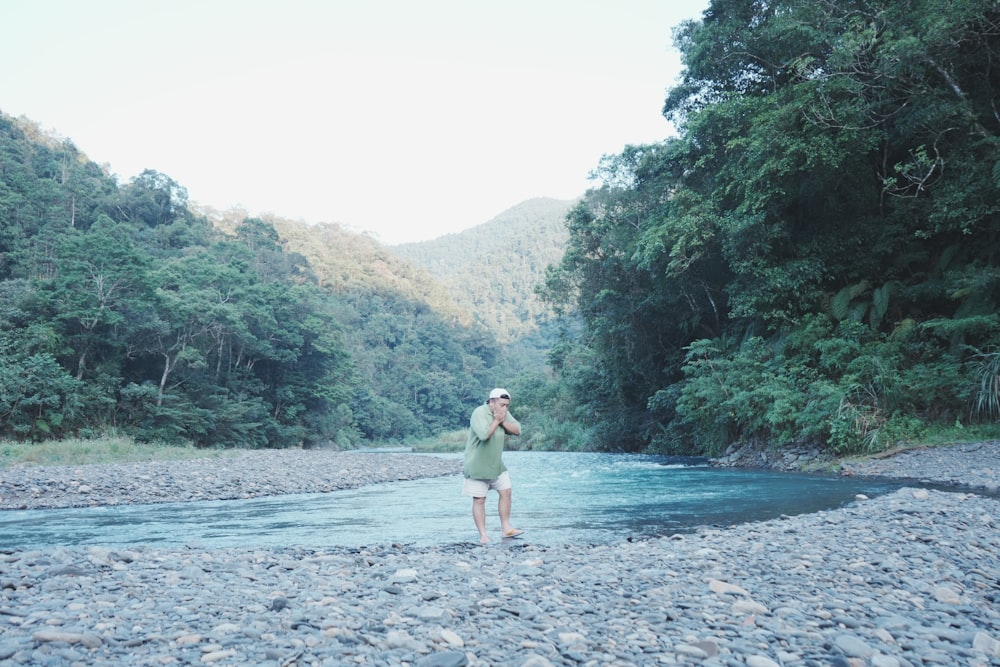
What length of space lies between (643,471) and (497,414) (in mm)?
11708

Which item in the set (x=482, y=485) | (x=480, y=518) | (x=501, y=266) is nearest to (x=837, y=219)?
(x=482, y=485)

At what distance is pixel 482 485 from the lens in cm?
729

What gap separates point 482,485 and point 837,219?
15588 millimetres

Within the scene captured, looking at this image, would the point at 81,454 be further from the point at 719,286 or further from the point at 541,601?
the point at 719,286

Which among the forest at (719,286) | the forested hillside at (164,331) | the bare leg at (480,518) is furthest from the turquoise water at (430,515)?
the forested hillside at (164,331)

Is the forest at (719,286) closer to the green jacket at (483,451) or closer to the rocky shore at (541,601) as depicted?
the rocky shore at (541,601)

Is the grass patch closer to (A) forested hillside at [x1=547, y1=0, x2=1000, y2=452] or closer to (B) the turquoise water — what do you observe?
(B) the turquoise water

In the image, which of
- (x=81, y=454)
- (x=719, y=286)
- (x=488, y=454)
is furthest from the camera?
(x=719, y=286)

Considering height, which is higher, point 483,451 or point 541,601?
point 483,451

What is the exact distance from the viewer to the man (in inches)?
281

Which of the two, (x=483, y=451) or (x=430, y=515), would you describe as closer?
(x=483, y=451)

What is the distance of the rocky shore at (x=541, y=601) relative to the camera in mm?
3307

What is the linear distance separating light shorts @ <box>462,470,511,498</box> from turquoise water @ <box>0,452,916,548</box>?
0.54 m

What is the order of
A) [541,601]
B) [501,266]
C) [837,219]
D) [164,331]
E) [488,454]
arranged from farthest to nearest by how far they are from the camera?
[501,266]
[164,331]
[837,219]
[488,454]
[541,601]
